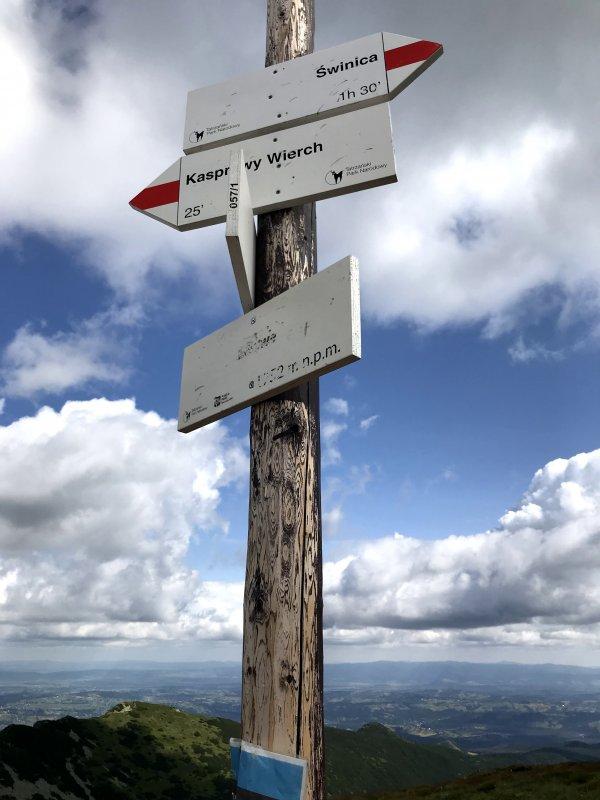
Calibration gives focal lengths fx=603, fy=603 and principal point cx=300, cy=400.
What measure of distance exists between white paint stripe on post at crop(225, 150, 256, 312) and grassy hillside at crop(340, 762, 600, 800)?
86997 mm

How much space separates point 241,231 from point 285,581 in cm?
239

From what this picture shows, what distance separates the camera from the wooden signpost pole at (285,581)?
3473 millimetres

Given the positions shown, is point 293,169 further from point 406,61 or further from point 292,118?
point 406,61

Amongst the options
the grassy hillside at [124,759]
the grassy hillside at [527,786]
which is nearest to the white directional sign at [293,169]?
the grassy hillside at [527,786]

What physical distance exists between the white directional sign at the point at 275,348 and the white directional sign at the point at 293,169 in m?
1.03

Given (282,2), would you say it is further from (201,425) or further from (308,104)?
(201,425)

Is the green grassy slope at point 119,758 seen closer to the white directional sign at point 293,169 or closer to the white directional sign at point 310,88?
the white directional sign at point 293,169

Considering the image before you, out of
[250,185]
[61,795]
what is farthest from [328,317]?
[61,795]

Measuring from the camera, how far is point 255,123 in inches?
199

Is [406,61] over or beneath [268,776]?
over

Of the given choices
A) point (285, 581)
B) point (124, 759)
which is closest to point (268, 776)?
point (285, 581)

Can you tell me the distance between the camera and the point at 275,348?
161 inches

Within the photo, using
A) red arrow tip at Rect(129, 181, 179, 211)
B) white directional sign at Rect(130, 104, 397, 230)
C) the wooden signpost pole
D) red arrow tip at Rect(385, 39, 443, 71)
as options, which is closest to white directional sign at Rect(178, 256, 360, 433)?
the wooden signpost pole

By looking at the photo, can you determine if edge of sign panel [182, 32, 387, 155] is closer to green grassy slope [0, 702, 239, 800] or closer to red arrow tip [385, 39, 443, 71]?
red arrow tip [385, 39, 443, 71]
